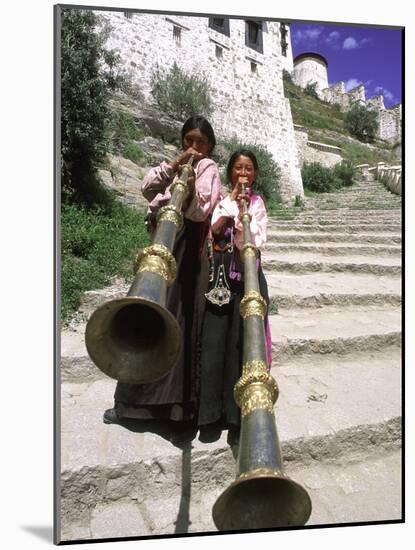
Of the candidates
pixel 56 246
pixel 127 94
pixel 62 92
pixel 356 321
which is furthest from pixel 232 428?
pixel 127 94

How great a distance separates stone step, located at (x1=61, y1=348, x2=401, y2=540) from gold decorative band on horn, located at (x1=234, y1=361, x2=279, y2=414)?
2.29ft

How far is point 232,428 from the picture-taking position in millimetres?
1767

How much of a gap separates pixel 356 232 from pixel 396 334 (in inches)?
41.9

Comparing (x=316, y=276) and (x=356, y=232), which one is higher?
(x=356, y=232)

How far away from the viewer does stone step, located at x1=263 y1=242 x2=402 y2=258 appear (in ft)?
8.91

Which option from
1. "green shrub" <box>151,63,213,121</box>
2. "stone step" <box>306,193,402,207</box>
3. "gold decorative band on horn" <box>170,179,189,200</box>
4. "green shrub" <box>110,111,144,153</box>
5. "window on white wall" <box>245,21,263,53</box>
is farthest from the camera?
"green shrub" <box>151,63,213,121</box>

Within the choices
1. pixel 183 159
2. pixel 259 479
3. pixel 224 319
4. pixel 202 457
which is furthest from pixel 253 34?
pixel 259 479

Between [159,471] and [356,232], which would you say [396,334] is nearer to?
[356,232]

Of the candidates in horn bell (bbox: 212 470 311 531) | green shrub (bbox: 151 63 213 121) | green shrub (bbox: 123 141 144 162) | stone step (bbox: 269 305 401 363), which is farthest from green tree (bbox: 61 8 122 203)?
horn bell (bbox: 212 470 311 531)

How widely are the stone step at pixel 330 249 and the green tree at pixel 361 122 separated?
2.02 ft

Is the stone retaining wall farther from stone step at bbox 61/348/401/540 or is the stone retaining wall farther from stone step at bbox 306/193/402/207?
stone step at bbox 61/348/401/540

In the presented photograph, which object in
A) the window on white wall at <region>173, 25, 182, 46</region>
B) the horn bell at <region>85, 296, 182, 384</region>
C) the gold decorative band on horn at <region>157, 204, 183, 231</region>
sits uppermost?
the window on white wall at <region>173, 25, 182, 46</region>

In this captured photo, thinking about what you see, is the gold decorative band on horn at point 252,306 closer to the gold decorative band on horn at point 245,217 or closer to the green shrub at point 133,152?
the gold decorative band on horn at point 245,217

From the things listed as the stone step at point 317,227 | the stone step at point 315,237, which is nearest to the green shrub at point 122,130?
the stone step at point 317,227
